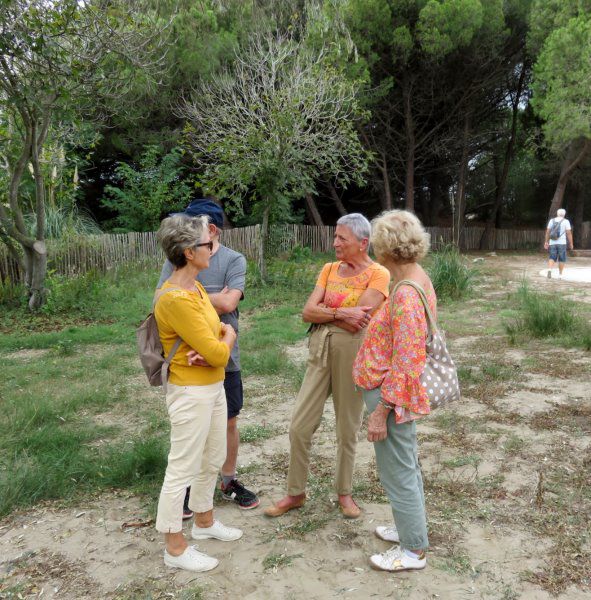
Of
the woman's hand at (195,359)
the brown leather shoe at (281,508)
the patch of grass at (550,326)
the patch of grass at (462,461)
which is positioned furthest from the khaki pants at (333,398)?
the patch of grass at (550,326)

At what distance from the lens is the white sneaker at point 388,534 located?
9.46ft

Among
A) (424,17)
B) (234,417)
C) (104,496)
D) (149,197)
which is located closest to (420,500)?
(234,417)

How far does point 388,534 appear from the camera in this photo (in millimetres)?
2898

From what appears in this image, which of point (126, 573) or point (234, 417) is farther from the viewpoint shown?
point (234, 417)

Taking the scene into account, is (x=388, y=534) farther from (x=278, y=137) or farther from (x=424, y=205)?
(x=424, y=205)

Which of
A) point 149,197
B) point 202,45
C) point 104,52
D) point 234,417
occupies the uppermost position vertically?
point 202,45

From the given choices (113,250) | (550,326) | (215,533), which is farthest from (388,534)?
(113,250)

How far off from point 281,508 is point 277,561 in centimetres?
45

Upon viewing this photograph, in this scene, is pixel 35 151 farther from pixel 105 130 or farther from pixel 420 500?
pixel 105 130

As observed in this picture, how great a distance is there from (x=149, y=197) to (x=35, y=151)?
759 centimetres

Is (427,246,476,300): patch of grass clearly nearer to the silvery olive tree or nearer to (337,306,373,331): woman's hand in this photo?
the silvery olive tree

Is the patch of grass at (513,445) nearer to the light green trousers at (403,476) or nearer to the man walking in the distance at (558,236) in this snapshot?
the light green trousers at (403,476)

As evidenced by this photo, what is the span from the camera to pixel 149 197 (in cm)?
1611

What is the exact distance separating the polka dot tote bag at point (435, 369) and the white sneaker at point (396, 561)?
752mm
